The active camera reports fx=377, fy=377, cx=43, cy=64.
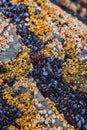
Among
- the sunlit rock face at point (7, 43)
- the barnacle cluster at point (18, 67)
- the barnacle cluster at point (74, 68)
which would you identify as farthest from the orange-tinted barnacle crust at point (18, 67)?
the barnacle cluster at point (74, 68)

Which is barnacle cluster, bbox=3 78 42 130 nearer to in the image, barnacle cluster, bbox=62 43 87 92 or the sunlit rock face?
the sunlit rock face

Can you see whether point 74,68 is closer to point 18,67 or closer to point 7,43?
point 18,67

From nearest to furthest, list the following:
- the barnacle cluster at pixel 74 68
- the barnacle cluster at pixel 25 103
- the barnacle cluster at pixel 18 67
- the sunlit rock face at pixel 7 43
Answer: the barnacle cluster at pixel 25 103 < the barnacle cluster at pixel 18 67 < the barnacle cluster at pixel 74 68 < the sunlit rock face at pixel 7 43

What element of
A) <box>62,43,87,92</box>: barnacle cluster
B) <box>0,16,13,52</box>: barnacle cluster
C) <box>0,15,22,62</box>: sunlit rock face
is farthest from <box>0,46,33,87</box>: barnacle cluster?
<box>62,43,87,92</box>: barnacle cluster

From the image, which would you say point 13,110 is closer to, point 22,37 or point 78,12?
point 22,37

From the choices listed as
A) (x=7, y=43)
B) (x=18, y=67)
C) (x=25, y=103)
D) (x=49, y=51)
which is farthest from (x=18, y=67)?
(x=25, y=103)

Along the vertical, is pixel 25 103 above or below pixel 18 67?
below

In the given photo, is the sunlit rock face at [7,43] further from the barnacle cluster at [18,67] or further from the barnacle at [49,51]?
the barnacle at [49,51]

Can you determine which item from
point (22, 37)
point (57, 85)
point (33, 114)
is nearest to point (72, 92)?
point (57, 85)
